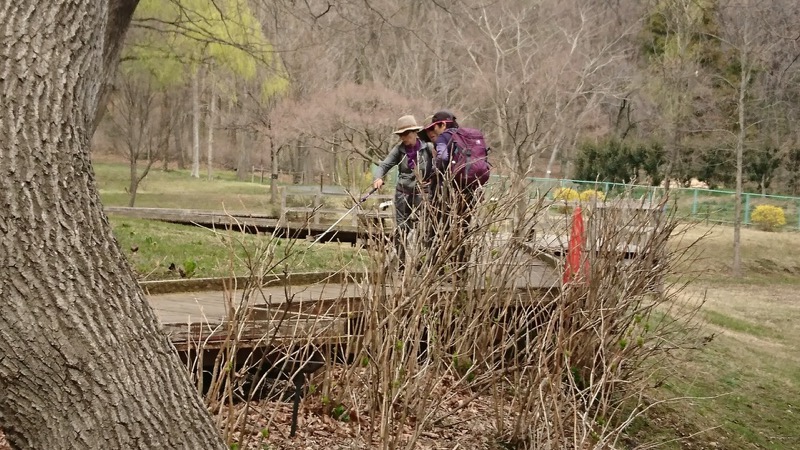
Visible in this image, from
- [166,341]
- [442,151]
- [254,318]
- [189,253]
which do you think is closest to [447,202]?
[442,151]

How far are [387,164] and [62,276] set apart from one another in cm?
428

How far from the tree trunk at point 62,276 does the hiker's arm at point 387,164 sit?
3.26 meters

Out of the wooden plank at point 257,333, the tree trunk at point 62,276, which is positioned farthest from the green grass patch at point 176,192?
the tree trunk at point 62,276

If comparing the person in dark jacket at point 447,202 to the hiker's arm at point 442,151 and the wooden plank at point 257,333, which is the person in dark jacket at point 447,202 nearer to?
Result: the hiker's arm at point 442,151

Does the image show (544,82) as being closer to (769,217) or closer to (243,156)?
(769,217)

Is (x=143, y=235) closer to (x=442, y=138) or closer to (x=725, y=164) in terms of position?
(x=442, y=138)

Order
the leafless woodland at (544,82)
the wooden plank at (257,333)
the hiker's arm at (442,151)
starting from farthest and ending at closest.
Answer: the leafless woodland at (544,82), the hiker's arm at (442,151), the wooden plank at (257,333)

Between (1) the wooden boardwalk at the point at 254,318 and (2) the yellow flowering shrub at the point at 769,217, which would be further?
(2) the yellow flowering shrub at the point at 769,217

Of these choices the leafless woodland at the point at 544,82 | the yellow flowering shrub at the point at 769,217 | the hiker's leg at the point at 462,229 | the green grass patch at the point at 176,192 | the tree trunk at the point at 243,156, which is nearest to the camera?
the hiker's leg at the point at 462,229

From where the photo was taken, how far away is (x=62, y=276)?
8.82 ft

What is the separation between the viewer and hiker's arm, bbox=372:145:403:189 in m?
6.26

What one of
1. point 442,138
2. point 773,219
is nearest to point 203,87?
point 773,219

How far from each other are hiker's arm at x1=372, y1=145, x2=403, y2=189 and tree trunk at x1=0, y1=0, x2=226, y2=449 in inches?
128

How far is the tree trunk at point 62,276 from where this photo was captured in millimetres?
2615
